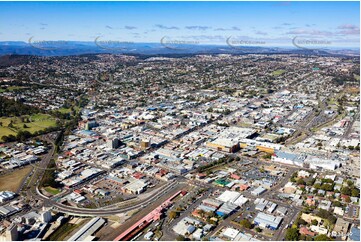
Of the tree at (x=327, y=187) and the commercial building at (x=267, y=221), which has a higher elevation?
the tree at (x=327, y=187)

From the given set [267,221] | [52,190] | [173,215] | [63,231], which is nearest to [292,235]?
[267,221]

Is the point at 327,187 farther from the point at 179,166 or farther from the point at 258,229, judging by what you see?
the point at 179,166

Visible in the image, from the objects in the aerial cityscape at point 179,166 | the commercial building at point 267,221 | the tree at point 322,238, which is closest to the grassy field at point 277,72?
the aerial cityscape at point 179,166

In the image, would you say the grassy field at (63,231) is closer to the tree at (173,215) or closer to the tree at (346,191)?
the tree at (173,215)

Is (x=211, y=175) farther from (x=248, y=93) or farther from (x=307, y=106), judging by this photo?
(x=248, y=93)

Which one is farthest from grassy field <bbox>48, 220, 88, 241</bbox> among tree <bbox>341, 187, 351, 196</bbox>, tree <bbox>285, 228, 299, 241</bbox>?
tree <bbox>341, 187, 351, 196</bbox>

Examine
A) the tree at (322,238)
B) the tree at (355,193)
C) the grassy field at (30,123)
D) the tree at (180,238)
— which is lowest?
the tree at (180,238)

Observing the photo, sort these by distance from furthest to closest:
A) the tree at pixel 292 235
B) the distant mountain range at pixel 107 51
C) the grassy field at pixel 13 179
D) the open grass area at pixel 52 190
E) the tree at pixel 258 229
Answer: the distant mountain range at pixel 107 51 < the grassy field at pixel 13 179 < the open grass area at pixel 52 190 < the tree at pixel 258 229 < the tree at pixel 292 235

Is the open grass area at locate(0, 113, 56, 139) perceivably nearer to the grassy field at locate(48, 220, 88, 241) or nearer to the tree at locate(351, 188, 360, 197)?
the grassy field at locate(48, 220, 88, 241)
